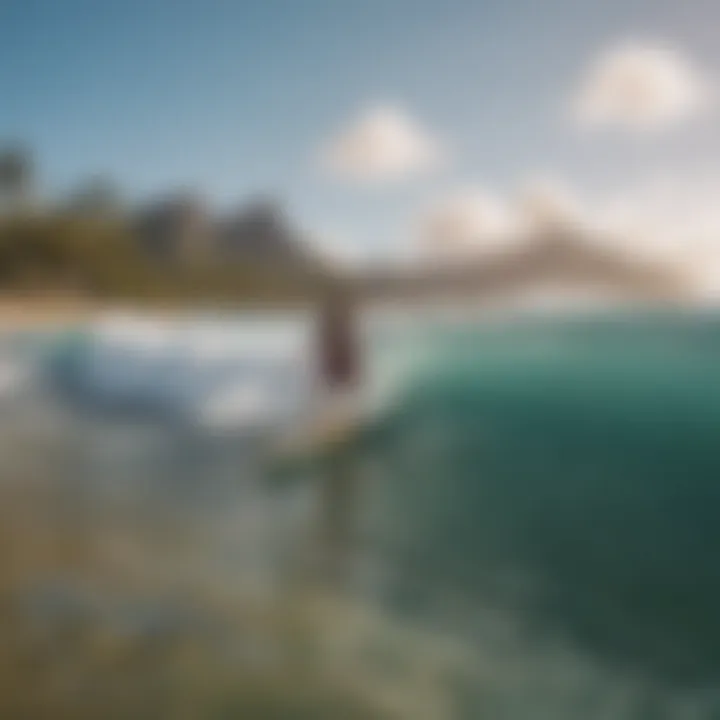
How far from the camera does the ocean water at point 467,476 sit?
176 cm

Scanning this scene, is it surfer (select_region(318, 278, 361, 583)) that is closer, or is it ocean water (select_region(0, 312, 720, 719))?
ocean water (select_region(0, 312, 720, 719))

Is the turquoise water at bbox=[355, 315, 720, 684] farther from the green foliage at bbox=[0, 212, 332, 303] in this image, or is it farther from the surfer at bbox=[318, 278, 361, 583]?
the green foliage at bbox=[0, 212, 332, 303]

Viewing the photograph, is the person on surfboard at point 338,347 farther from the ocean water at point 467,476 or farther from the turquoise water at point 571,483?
the turquoise water at point 571,483

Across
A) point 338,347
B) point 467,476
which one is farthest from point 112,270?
point 467,476

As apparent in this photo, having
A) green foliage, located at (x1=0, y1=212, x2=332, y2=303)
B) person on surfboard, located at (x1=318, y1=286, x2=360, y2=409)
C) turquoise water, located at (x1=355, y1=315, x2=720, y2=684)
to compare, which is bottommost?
turquoise water, located at (x1=355, y1=315, x2=720, y2=684)

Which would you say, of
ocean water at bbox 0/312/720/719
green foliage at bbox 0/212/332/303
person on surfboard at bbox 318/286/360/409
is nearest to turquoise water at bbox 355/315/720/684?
ocean water at bbox 0/312/720/719

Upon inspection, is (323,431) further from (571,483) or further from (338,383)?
(571,483)

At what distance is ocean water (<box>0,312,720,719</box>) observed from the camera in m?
1.76

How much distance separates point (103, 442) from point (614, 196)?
1.58m

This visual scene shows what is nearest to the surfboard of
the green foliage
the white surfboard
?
the white surfboard

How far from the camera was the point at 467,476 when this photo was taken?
81.5 inches

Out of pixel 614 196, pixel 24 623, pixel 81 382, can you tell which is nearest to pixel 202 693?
pixel 24 623

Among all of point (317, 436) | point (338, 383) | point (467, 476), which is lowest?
point (467, 476)

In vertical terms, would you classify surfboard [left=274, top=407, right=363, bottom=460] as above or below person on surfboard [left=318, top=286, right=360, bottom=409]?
below
